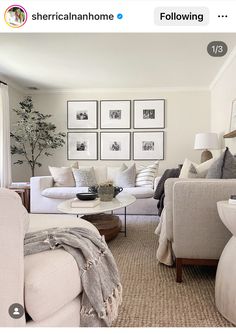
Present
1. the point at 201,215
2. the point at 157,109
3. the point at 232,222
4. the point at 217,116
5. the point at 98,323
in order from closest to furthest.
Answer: the point at 98,323 < the point at 232,222 < the point at 201,215 < the point at 217,116 < the point at 157,109

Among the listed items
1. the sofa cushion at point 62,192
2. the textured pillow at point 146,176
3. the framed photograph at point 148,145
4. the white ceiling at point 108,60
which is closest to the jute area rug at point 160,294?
the sofa cushion at point 62,192

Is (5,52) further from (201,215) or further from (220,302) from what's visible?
(220,302)

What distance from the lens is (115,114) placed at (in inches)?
181

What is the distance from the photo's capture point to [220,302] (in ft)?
3.83

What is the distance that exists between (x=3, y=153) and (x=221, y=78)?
3.14 meters

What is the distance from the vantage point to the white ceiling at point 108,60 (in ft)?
8.57

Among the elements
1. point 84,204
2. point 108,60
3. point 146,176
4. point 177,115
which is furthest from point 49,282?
point 177,115

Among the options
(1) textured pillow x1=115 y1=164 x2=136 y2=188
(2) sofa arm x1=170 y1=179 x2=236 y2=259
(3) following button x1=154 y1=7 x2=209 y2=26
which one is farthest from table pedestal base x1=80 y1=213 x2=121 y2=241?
(3) following button x1=154 y1=7 x2=209 y2=26

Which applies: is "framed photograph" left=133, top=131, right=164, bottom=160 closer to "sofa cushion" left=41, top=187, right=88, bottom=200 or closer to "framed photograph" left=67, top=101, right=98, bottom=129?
"framed photograph" left=67, top=101, right=98, bottom=129

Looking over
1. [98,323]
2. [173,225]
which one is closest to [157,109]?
[173,225]

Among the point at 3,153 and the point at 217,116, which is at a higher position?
the point at 217,116

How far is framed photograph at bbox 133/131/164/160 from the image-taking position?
456 centimetres

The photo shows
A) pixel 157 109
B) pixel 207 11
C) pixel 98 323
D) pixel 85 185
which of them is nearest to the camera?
pixel 207 11

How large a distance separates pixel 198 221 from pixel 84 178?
7.81ft
